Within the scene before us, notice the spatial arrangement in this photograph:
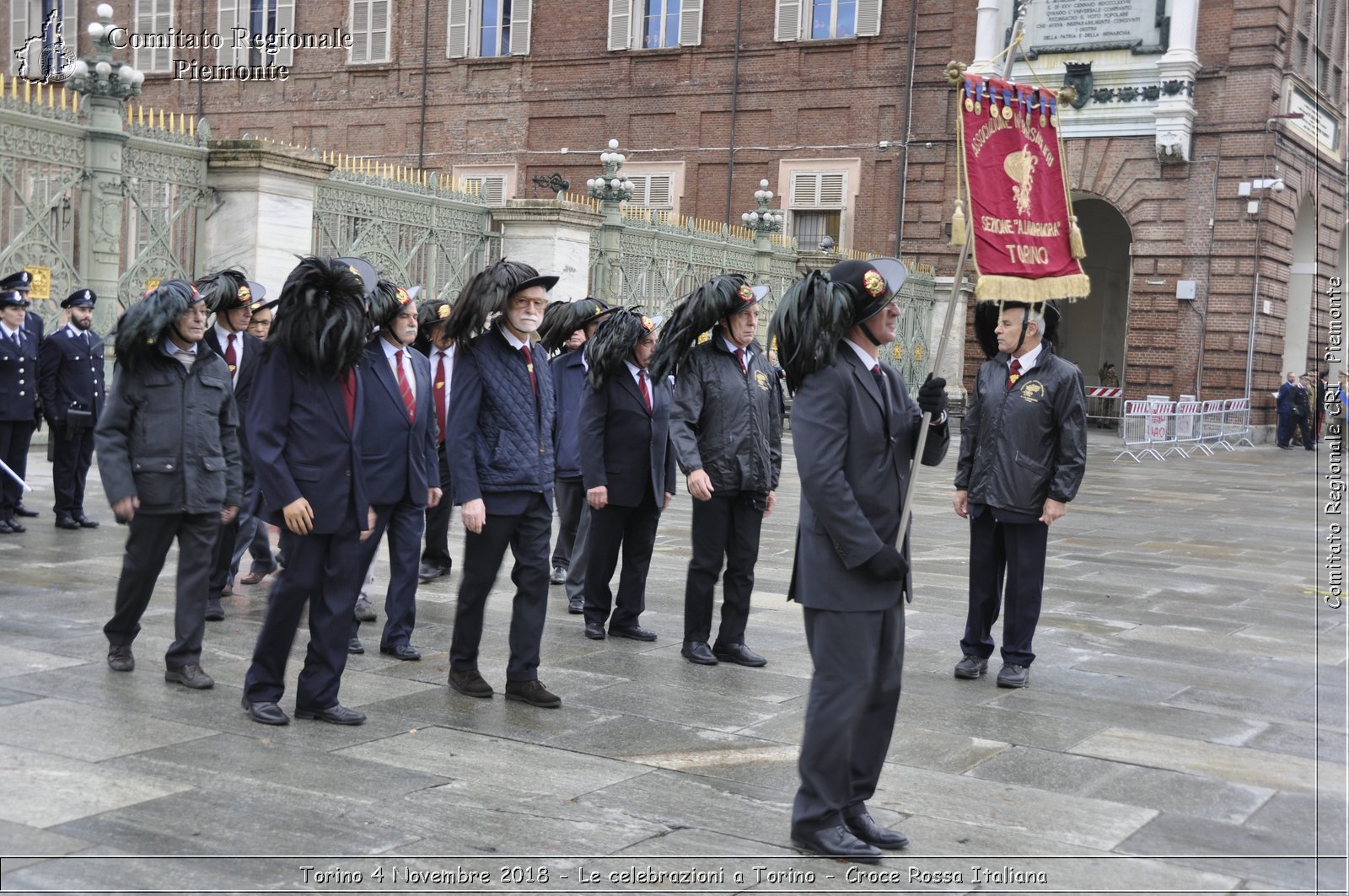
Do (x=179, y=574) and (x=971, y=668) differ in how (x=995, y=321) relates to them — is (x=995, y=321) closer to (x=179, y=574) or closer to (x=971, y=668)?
(x=971, y=668)

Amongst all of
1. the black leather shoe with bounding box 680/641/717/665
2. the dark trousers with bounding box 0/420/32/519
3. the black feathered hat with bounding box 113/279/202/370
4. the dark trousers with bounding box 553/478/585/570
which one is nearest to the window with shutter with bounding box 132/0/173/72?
the dark trousers with bounding box 0/420/32/519

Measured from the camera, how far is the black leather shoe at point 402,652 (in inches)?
279

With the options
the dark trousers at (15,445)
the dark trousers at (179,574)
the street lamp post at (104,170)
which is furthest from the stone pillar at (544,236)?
the dark trousers at (179,574)

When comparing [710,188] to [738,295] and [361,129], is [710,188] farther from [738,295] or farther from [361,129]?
[738,295]

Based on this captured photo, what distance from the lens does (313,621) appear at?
19.2 feet

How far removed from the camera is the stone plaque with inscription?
29.4m

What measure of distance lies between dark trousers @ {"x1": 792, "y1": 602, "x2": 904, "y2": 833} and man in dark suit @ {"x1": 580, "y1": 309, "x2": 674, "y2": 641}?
3131 millimetres

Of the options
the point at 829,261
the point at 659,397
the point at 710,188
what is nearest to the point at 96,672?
the point at 659,397

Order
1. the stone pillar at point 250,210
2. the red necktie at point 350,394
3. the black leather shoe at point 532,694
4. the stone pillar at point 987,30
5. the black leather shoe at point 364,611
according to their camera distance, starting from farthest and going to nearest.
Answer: the stone pillar at point 987,30 < the stone pillar at point 250,210 < the black leather shoe at point 364,611 < the black leather shoe at point 532,694 < the red necktie at point 350,394

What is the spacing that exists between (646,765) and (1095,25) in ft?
91.0

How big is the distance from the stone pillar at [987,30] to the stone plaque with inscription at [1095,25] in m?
0.66

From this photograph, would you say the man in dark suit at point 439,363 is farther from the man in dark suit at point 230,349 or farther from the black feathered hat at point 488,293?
the black feathered hat at point 488,293

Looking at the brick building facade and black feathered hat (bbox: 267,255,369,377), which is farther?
the brick building facade

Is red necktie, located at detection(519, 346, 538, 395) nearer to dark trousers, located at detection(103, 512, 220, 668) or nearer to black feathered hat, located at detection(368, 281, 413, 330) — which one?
black feathered hat, located at detection(368, 281, 413, 330)
